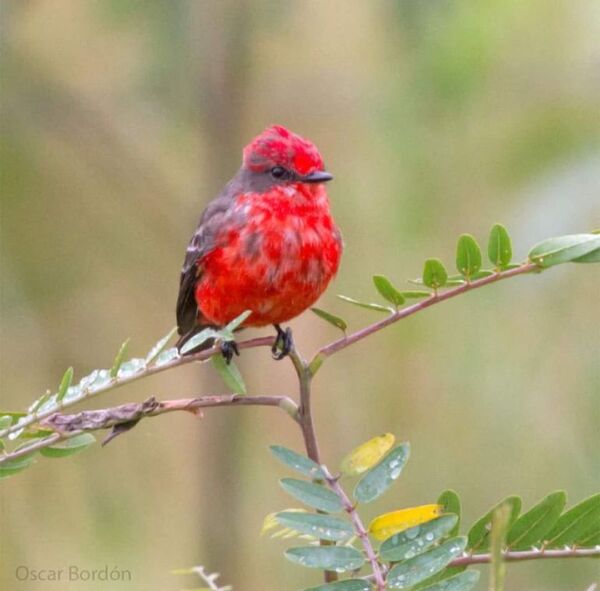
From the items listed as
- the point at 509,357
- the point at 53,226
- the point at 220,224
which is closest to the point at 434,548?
the point at 220,224

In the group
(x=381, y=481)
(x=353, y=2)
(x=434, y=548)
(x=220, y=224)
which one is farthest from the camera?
(x=353, y=2)

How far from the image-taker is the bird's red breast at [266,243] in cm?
326

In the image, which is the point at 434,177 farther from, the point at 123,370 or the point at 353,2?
the point at 123,370

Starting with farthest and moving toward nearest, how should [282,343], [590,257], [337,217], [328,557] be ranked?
[337,217] → [282,343] → [590,257] → [328,557]

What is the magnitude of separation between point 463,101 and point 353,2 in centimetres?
115

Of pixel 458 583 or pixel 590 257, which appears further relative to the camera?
pixel 590 257

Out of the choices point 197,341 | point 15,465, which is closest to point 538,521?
point 197,341

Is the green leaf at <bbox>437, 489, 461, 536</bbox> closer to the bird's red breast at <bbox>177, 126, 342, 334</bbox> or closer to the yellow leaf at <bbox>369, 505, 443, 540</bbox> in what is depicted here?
the yellow leaf at <bbox>369, 505, 443, 540</bbox>

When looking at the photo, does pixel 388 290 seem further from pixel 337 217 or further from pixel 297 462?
pixel 337 217

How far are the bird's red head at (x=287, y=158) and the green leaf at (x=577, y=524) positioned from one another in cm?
189

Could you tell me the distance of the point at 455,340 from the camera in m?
4.50

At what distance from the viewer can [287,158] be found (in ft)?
11.8

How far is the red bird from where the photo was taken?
10.7 feet

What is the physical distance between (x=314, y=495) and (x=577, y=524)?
0.39 meters
